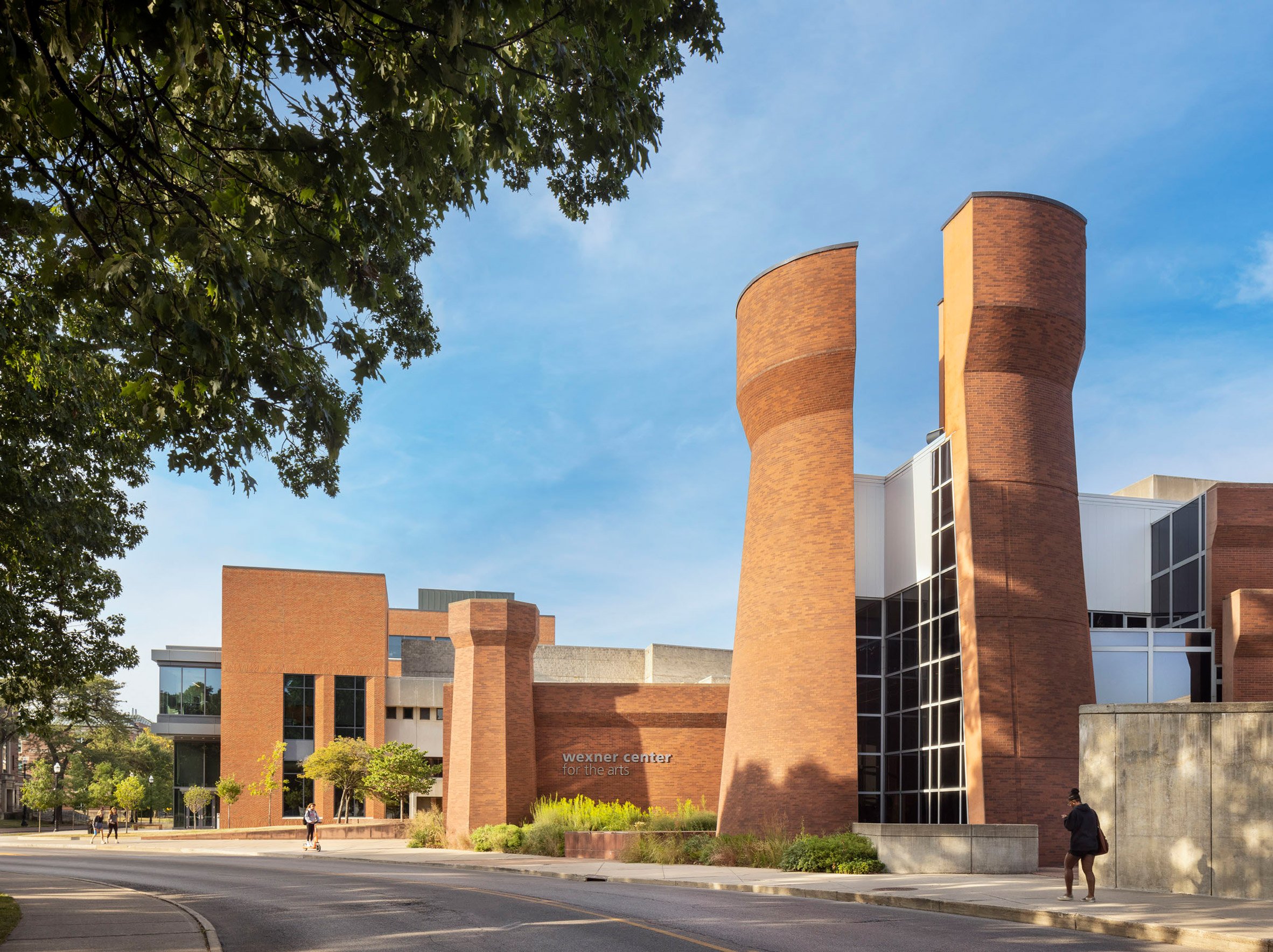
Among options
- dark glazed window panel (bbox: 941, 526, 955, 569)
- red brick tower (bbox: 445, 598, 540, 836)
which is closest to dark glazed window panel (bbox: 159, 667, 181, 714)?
red brick tower (bbox: 445, 598, 540, 836)

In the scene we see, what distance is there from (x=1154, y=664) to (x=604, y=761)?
18.5 m

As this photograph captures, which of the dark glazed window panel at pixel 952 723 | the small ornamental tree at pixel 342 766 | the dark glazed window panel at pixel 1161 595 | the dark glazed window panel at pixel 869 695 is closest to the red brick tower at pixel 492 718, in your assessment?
the dark glazed window panel at pixel 869 695

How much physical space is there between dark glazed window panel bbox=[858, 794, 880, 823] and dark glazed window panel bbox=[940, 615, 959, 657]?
15.3ft

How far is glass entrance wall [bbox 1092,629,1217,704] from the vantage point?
27.0 meters

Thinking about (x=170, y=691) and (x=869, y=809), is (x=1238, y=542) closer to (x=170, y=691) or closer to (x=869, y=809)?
(x=869, y=809)

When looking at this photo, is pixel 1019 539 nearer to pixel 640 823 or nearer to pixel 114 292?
pixel 640 823

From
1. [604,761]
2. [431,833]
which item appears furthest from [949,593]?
[431,833]

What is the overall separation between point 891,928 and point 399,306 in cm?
1014

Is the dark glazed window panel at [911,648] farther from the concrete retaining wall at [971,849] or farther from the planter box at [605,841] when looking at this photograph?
the concrete retaining wall at [971,849]

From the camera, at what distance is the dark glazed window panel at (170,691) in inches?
2339

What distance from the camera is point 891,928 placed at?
44.4ft

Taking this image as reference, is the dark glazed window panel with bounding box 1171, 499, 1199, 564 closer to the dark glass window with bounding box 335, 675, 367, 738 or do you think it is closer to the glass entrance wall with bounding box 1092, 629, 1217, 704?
the glass entrance wall with bounding box 1092, 629, 1217, 704

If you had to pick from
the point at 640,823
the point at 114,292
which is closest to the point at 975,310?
the point at 640,823

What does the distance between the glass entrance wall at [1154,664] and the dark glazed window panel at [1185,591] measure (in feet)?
4.22
